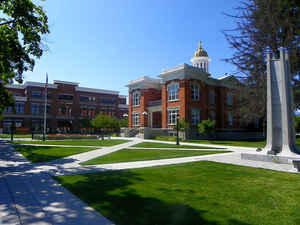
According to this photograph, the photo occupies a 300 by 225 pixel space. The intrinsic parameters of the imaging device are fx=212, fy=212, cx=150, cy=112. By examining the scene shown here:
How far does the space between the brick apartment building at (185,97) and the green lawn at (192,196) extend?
25.2m

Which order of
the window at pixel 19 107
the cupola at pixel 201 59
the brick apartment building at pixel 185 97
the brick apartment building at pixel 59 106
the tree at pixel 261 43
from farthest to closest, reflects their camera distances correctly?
the brick apartment building at pixel 59 106 → the window at pixel 19 107 → the cupola at pixel 201 59 → the brick apartment building at pixel 185 97 → the tree at pixel 261 43

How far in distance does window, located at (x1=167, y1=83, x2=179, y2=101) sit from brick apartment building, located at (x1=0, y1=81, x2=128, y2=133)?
1190 inches

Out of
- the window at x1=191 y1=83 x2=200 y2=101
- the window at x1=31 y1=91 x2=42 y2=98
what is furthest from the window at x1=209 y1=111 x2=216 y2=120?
the window at x1=31 y1=91 x2=42 y2=98

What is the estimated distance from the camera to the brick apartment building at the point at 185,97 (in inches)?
1325

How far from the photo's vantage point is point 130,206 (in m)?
4.56

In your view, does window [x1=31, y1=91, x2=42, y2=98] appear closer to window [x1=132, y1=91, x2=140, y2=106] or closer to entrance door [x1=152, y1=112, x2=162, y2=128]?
window [x1=132, y1=91, x2=140, y2=106]

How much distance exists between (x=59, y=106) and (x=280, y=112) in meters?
59.0

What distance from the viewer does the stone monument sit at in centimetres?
1077

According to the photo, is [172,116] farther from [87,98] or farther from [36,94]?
[36,94]

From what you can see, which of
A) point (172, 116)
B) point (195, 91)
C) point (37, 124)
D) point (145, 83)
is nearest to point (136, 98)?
point (145, 83)

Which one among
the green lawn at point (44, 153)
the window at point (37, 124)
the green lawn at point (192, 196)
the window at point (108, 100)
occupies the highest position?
the window at point (108, 100)

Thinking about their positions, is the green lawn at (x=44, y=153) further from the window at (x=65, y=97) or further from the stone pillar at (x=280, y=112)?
the window at (x=65, y=97)

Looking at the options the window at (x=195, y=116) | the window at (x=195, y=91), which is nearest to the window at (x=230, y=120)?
the window at (x=195, y=116)

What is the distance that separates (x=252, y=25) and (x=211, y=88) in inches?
584
